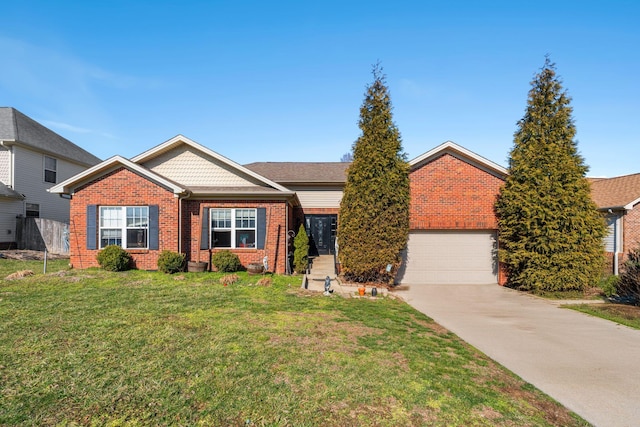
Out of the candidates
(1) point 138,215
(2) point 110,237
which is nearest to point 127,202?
(1) point 138,215

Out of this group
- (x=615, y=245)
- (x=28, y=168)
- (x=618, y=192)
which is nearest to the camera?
(x=615, y=245)

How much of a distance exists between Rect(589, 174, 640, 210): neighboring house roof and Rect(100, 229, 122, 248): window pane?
1883 centimetres

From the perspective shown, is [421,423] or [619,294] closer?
[421,423]

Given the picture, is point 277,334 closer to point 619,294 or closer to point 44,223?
point 619,294

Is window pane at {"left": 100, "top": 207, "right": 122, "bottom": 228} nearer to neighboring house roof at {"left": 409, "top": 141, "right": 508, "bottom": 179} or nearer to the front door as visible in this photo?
the front door

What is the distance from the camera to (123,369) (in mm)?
4316

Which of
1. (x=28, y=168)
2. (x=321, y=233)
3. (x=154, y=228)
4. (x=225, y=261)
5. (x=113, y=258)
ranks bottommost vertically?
(x=225, y=261)

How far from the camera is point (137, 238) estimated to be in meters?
12.5

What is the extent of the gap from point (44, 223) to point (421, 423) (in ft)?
71.5

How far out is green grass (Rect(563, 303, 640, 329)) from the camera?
7.62 meters

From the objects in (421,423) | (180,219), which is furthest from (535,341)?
(180,219)

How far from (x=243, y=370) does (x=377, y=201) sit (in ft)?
26.5

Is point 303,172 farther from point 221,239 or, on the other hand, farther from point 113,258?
point 113,258

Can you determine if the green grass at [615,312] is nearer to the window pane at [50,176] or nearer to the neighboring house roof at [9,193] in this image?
the neighboring house roof at [9,193]
